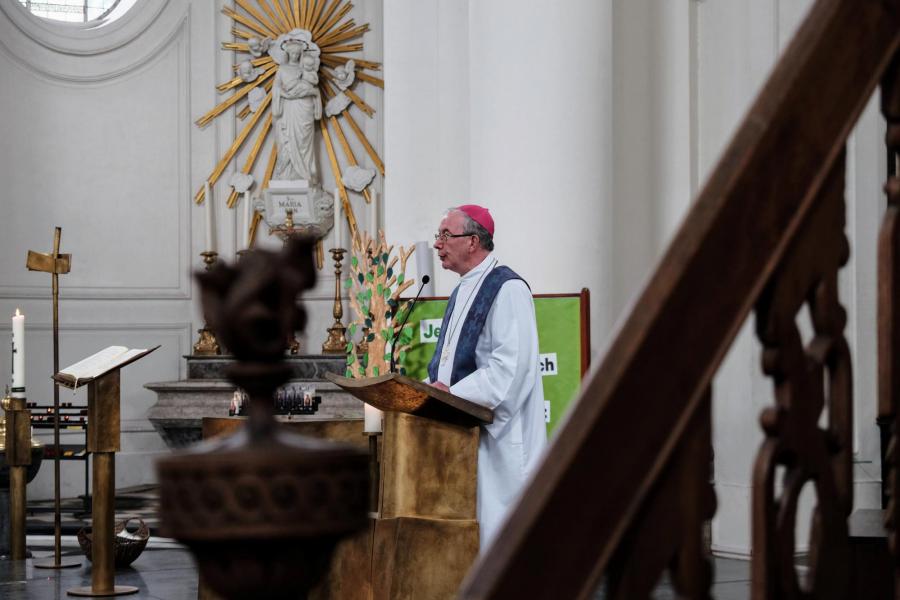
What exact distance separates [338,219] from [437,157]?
114 inches

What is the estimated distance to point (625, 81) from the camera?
7.46 metres

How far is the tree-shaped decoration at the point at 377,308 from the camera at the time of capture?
698 cm

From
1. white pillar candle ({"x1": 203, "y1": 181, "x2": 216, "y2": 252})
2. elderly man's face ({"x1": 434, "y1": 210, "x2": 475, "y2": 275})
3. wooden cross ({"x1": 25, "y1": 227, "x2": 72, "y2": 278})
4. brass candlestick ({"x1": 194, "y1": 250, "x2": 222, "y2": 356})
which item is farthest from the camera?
white pillar candle ({"x1": 203, "y1": 181, "x2": 216, "y2": 252})

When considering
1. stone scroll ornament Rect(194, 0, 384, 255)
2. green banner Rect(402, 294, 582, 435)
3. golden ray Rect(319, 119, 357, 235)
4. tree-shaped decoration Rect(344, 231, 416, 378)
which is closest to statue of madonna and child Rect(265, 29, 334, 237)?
stone scroll ornament Rect(194, 0, 384, 255)

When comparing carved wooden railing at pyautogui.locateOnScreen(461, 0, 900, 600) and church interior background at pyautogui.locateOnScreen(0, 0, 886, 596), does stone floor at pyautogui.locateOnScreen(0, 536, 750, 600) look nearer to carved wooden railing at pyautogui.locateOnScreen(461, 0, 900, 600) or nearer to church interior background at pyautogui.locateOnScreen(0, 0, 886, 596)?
church interior background at pyautogui.locateOnScreen(0, 0, 886, 596)

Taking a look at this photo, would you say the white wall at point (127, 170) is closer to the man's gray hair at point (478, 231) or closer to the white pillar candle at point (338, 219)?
the white pillar candle at point (338, 219)

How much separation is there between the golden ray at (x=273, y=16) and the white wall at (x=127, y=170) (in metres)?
0.31

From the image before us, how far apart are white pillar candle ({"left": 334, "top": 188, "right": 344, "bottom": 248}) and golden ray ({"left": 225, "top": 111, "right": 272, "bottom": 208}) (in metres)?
0.79

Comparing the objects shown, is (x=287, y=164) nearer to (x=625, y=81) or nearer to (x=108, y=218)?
(x=108, y=218)

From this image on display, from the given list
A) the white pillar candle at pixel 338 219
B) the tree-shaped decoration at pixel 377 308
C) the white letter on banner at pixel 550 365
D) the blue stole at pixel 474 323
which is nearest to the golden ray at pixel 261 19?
the white pillar candle at pixel 338 219

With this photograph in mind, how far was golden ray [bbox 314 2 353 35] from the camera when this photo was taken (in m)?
11.8

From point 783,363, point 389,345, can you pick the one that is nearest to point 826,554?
point 783,363

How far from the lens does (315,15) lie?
1178 cm

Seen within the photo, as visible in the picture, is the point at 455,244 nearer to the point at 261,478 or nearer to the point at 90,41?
the point at 261,478
